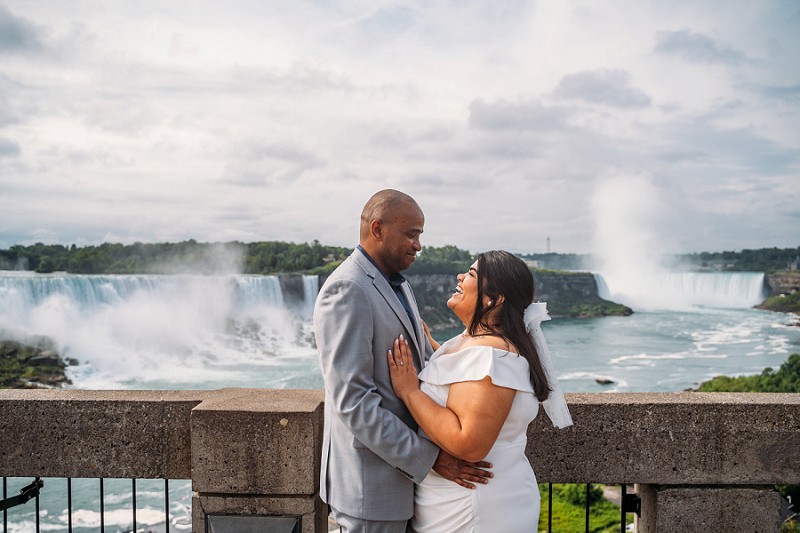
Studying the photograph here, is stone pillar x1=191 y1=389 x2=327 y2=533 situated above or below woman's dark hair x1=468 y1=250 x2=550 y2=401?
below

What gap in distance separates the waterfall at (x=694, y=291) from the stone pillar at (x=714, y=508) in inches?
3835


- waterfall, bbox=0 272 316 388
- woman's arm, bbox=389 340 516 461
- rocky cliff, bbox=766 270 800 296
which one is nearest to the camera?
woman's arm, bbox=389 340 516 461

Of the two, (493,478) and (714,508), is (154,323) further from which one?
(493,478)

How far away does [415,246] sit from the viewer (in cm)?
246

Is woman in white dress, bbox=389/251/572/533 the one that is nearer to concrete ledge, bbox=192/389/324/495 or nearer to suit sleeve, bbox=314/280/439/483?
suit sleeve, bbox=314/280/439/483

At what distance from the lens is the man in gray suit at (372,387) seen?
223 cm

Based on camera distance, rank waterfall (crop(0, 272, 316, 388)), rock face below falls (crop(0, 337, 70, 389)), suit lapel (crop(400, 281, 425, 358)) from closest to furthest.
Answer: suit lapel (crop(400, 281, 425, 358)), rock face below falls (crop(0, 337, 70, 389)), waterfall (crop(0, 272, 316, 388))

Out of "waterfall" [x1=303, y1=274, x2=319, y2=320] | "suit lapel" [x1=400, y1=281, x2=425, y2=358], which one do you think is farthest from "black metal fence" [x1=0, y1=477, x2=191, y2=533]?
"waterfall" [x1=303, y1=274, x2=319, y2=320]

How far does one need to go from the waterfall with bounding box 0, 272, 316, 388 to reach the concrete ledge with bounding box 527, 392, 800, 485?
41.9 metres

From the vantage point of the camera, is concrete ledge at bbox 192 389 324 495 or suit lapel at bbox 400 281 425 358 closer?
suit lapel at bbox 400 281 425 358

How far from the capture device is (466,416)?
2.17 m

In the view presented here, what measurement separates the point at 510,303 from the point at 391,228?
513mm

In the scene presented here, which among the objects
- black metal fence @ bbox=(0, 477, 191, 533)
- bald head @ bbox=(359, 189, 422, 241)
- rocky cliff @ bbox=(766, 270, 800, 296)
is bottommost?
black metal fence @ bbox=(0, 477, 191, 533)

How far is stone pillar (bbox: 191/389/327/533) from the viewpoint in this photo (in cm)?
288
